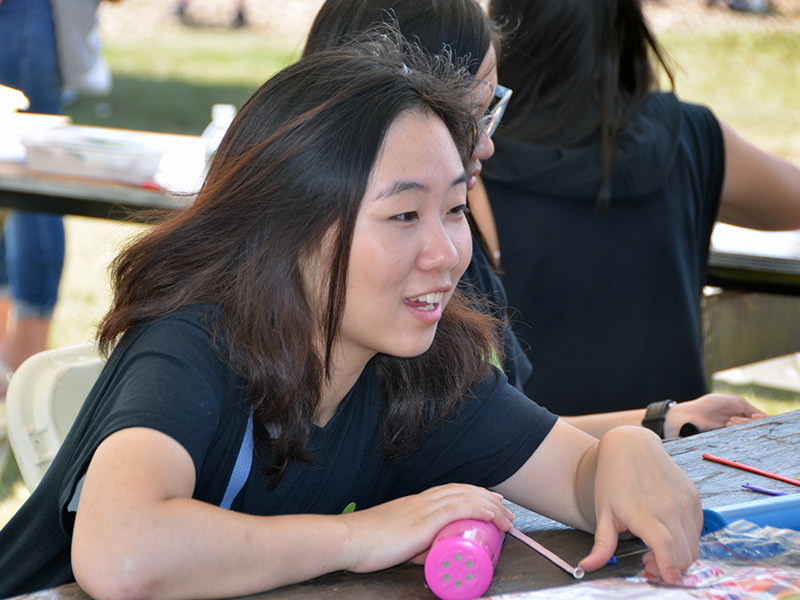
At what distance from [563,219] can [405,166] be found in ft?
2.90

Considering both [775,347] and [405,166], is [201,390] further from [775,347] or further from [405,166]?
[775,347]

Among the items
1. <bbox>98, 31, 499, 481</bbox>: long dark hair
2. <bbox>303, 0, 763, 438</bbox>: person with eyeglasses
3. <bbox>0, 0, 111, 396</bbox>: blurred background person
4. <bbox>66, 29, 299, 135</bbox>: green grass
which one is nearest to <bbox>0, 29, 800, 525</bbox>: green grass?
<bbox>66, 29, 299, 135</bbox>: green grass

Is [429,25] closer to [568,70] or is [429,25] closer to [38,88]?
[568,70]

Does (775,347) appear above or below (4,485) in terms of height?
above

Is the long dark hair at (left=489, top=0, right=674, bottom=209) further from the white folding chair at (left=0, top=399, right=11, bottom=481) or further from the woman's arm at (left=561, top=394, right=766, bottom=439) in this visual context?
the white folding chair at (left=0, top=399, right=11, bottom=481)

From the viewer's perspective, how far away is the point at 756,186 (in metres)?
2.08

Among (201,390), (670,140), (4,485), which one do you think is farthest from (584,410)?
(4,485)

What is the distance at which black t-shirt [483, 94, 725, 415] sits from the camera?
181 centimetres

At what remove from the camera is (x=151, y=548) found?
82 centimetres

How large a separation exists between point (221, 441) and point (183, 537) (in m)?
0.20

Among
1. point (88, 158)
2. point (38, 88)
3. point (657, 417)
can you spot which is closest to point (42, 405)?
point (657, 417)

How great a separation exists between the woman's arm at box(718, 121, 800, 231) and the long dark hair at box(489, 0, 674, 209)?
0.33 metres

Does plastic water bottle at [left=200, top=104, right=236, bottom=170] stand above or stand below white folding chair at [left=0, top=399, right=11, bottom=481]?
above

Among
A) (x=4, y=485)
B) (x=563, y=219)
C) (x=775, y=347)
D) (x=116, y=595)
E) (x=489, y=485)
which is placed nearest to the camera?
(x=116, y=595)
